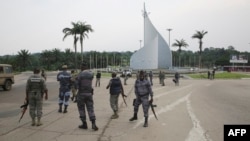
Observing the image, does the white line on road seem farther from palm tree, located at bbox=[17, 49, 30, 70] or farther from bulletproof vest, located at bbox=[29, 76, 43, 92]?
palm tree, located at bbox=[17, 49, 30, 70]

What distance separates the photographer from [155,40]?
83.8m

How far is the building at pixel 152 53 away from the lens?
8250 cm

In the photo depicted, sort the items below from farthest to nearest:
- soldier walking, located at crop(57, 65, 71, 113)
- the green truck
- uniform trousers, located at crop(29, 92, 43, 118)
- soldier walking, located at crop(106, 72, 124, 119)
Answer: the green truck, soldier walking, located at crop(57, 65, 71, 113), soldier walking, located at crop(106, 72, 124, 119), uniform trousers, located at crop(29, 92, 43, 118)

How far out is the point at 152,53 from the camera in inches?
3258

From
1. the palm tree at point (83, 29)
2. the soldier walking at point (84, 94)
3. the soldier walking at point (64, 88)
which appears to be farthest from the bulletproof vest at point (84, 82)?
the palm tree at point (83, 29)

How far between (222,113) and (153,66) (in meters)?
69.7

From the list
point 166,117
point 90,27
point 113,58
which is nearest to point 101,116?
point 166,117

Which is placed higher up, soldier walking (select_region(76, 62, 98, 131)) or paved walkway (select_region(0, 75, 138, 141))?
soldier walking (select_region(76, 62, 98, 131))

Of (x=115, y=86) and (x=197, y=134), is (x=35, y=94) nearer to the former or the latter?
(x=115, y=86)

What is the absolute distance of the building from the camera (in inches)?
3248

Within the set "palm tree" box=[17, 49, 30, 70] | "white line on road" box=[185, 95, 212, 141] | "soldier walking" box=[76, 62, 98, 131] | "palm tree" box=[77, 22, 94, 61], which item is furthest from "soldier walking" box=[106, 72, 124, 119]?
"palm tree" box=[17, 49, 30, 70]

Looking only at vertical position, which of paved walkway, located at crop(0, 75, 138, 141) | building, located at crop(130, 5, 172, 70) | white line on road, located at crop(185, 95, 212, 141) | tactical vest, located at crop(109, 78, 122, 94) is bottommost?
white line on road, located at crop(185, 95, 212, 141)

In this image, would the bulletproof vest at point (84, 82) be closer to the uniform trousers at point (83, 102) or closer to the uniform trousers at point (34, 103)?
the uniform trousers at point (83, 102)

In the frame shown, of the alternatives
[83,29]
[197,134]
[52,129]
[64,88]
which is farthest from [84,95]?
[83,29]
